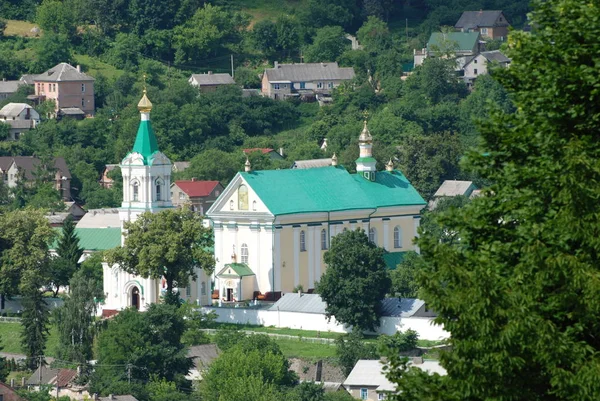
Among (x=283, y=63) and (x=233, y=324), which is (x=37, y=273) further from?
(x=283, y=63)

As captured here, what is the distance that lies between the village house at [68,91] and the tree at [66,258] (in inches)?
1435

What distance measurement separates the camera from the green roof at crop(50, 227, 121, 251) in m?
68.8

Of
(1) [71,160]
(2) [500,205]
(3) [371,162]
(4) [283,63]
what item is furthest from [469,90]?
(2) [500,205]

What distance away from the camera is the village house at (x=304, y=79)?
357 ft

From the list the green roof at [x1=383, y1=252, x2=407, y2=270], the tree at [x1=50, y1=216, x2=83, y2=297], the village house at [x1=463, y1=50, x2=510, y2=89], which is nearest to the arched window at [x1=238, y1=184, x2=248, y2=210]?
the green roof at [x1=383, y1=252, x2=407, y2=270]

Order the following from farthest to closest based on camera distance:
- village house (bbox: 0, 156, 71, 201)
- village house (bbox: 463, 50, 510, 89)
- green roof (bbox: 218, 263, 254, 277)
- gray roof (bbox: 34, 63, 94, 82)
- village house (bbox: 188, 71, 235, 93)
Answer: village house (bbox: 463, 50, 510, 89) < village house (bbox: 188, 71, 235, 93) < gray roof (bbox: 34, 63, 94, 82) < village house (bbox: 0, 156, 71, 201) < green roof (bbox: 218, 263, 254, 277)

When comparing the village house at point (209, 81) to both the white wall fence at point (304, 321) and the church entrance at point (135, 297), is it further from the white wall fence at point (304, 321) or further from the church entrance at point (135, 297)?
the white wall fence at point (304, 321)

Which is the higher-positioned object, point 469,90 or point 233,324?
point 469,90

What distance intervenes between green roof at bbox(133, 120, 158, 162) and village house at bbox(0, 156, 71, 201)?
24355 mm

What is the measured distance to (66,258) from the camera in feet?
215

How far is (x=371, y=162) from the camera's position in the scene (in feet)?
221

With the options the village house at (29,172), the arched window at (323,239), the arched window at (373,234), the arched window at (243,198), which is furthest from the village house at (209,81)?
the arched window at (243,198)

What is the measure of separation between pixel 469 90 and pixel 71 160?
79.9 ft

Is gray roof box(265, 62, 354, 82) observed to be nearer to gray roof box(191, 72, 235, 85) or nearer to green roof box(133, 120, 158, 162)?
gray roof box(191, 72, 235, 85)
